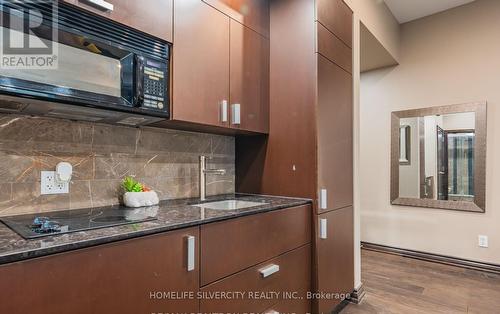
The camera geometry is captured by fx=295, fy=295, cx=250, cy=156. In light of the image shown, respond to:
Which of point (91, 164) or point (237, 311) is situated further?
point (91, 164)

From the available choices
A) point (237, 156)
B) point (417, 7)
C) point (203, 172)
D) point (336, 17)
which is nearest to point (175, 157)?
point (203, 172)

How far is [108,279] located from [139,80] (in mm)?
839

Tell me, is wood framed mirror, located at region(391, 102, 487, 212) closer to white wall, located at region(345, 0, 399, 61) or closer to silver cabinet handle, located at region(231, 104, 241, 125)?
white wall, located at region(345, 0, 399, 61)

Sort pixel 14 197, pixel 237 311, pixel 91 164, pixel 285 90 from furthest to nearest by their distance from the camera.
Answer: pixel 285 90
pixel 91 164
pixel 237 311
pixel 14 197

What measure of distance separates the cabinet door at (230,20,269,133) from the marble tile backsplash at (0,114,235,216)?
1.22 feet

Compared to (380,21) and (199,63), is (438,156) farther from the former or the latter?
(199,63)

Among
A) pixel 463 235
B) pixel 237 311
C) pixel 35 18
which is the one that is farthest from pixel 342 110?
pixel 463 235

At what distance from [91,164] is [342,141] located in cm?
170

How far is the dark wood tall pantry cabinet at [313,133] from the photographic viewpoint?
6.35 ft

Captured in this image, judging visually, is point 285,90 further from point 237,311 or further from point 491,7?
point 491,7

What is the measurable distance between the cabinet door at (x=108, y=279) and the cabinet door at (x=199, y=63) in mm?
710

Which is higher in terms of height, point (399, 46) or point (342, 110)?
point (399, 46)

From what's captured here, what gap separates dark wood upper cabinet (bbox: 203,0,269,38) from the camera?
70.0 inches

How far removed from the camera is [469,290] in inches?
103
